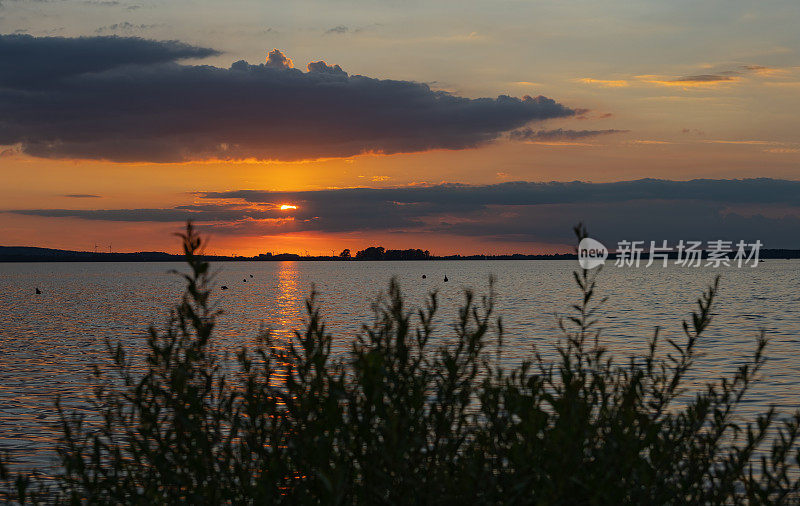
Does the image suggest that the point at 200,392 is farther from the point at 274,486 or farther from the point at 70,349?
the point at 70,349

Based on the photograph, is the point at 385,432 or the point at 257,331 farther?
the point at 257,331

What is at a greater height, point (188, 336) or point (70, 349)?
point (188, 336)

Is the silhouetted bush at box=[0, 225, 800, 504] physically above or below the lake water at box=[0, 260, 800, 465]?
above

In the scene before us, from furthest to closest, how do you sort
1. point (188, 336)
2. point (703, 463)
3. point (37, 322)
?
1. point (37, 322)
2. point (703, 463)
3. point (188, 336)

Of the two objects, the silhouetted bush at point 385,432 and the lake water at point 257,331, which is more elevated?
the silhouetted bush at point 385,432

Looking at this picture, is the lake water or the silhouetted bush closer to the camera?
the silhouetted bush

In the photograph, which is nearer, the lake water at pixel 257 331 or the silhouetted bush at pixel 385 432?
the silhouetted bush at pixel 385 432

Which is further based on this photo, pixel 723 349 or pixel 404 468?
pixel 723 349

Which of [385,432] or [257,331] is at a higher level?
[385,432]

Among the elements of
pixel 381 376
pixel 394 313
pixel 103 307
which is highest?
pixel 394 313

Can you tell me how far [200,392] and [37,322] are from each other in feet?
200

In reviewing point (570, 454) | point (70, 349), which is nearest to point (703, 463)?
point (570, 454)

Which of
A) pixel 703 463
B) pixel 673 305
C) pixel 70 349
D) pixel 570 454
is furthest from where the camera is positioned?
pixel 673 305

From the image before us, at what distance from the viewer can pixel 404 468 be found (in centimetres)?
570
